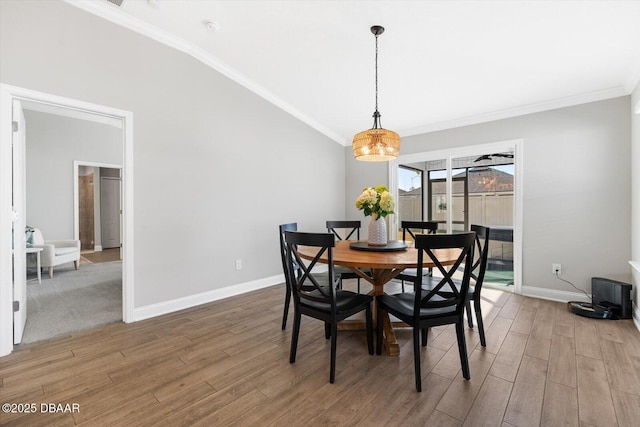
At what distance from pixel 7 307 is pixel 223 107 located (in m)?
2.76

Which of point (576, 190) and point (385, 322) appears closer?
point (385, 322)

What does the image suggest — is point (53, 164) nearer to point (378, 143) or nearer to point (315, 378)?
point (378, 143)

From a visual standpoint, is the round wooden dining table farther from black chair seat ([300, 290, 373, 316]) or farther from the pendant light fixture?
the pendant light fixture

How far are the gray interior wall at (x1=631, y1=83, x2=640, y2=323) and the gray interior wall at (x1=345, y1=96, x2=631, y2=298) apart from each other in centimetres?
8

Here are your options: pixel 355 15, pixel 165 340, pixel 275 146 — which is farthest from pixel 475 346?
pixel 275 146

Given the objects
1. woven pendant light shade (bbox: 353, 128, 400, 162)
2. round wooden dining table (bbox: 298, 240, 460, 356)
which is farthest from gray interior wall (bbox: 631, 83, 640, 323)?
woven pendant light shade (bbox: 353, 128, 400, 162)

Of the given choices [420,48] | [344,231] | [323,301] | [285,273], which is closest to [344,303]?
[323,301]

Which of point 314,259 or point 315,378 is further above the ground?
point 314,259

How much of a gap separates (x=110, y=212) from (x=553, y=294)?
9635 millimetres

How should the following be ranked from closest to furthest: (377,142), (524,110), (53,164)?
(377,142), (524,110), (53,164)

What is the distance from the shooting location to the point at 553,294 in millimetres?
3455

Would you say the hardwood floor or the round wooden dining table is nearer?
the hardwood floor

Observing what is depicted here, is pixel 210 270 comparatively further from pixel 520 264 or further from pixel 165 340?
pixel 520 264

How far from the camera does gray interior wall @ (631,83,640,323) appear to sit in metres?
2.75
